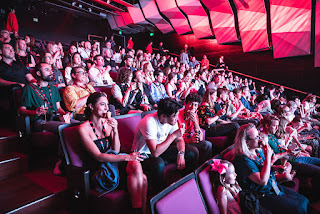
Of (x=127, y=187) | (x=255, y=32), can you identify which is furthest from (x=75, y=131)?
(x=255, y=32)

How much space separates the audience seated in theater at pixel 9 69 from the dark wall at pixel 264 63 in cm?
884

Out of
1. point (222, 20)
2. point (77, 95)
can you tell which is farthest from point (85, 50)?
point (222, 20)

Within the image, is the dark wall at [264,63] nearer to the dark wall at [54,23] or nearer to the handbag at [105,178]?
the dark wall at [54,23]

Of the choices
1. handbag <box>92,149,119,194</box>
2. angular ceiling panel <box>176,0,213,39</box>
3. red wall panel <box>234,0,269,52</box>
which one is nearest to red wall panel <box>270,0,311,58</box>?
red wall panel <box>234,0,269,52</box>

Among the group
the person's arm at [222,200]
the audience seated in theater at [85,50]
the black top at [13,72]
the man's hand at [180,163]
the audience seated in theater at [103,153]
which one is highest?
the audience seated in theater at [85,50]

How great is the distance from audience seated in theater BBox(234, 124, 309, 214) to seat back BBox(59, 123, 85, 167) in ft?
3.83

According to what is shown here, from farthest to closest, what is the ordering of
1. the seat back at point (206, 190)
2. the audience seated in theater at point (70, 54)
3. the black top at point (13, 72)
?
the audience seated in theater at point (70, 54) → the black top at point (13, 72) → the seat back at point (206, 190)

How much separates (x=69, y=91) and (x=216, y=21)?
26.7ft

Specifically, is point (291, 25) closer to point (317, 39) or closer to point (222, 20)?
point (317, 39)

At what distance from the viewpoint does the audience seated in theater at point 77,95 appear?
2.17 m

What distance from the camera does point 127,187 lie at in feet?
4.58

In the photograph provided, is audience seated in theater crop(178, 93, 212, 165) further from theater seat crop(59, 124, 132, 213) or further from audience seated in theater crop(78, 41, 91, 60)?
audience seated in theater crop(78, 41, 91, 60)

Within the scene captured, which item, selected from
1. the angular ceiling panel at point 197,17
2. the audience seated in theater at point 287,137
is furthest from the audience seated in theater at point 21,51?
the angular ceiling panel at point 197,17

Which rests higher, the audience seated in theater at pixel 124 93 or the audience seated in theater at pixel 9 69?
the audience seated in theater at pixel 9 69
